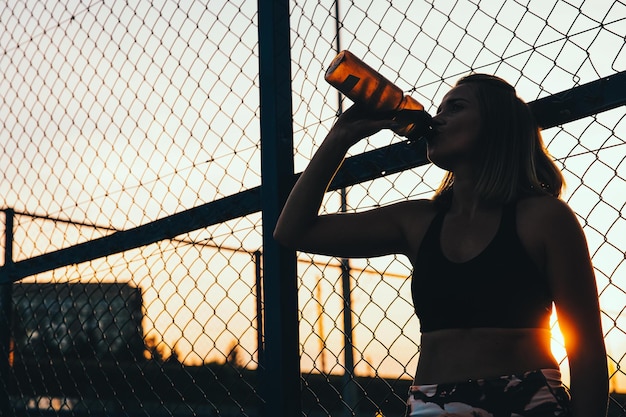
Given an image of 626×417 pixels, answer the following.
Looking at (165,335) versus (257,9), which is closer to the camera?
(257,9)

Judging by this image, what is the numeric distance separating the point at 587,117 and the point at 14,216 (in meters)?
3.09

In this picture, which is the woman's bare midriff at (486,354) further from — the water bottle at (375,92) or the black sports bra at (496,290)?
the water bottle at (375,92)

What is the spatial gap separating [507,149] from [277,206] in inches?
29.4

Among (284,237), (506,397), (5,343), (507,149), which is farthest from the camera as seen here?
(5,343)

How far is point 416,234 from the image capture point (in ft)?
6.63

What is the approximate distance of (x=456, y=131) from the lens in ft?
6.34

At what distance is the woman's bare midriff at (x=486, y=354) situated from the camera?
1699 mm

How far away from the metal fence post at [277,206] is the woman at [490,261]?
0.27 m

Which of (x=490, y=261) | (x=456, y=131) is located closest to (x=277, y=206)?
(x=456, y=131)

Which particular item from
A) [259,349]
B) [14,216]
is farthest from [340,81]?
[14,216]

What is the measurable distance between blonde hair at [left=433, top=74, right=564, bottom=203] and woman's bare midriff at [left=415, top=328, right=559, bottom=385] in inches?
13.3

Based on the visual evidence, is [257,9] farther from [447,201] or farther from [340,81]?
[447,201]

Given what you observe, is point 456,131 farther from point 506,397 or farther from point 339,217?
point 506,397

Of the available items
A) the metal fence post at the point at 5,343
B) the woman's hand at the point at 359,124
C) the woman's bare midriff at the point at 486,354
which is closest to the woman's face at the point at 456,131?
the woman's hand at the point at 359,124
